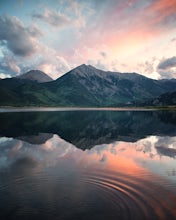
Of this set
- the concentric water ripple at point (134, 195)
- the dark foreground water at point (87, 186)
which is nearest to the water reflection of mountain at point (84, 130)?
the dark foreground water at point (87, 186)

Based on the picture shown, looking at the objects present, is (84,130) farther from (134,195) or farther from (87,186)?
(134,195)

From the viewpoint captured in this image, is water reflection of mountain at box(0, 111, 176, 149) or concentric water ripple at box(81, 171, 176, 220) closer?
concentric water ripple at box(81, 171, 176, 220)

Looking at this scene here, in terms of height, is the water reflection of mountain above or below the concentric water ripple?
above

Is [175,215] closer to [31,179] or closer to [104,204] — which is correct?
→ [104,204]

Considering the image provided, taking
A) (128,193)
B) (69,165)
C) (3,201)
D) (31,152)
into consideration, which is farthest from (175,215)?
(31,152)

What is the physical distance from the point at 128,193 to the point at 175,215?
12.4 ft

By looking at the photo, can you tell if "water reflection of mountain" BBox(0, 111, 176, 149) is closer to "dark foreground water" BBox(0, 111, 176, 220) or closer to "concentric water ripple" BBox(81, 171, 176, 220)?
"dark foreground water" BBox(0, 111, 176, 220)

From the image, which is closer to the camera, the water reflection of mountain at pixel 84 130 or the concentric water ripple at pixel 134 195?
the concentric water ripple at pixel 134 195

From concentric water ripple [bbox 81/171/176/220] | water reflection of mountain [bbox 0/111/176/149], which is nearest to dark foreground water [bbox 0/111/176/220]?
concentric water ripple [bbox 81/171/176/220]

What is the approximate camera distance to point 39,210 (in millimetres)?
12773

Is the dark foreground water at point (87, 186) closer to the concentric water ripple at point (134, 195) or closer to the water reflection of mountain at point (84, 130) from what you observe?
the concentric water ripple at point (134, 195)

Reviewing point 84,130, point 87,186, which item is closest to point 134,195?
point 87,186

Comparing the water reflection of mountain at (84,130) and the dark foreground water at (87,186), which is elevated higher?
the water reflection of mountain at (84,130)

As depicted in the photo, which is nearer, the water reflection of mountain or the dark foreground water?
the dark foreground water
